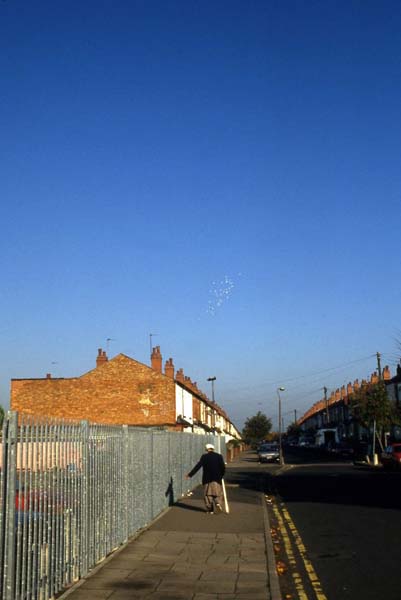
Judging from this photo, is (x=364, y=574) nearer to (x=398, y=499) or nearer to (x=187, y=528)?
(x=187, y=528)

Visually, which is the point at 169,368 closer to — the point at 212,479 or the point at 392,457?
the point at 392,457

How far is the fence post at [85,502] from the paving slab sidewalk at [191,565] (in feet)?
0.68

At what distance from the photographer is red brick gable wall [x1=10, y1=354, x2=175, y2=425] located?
48.5m

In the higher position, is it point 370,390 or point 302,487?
point 370,390

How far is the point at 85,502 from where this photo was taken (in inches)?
355

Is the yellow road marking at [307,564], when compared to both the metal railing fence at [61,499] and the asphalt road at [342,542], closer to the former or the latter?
the asphalt road at [342,542]

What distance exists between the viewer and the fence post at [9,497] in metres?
6.20

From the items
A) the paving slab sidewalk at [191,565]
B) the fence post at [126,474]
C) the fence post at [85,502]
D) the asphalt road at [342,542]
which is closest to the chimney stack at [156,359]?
the asphalt road at [342,542]

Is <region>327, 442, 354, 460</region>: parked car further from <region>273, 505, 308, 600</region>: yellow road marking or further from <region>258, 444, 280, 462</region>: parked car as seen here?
<region>273, 505, 308, 600</region>: yellow road marking

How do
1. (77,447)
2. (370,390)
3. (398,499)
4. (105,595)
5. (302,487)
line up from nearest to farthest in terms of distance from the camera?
(105,595)
(77,447)
(398,499)
(302,487)
(370,390)

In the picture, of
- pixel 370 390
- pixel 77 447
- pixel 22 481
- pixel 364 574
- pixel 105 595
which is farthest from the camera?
pixel 370 390

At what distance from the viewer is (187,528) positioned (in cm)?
1368

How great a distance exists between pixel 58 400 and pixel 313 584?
42.5 m

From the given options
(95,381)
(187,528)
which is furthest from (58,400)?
(187,528)
